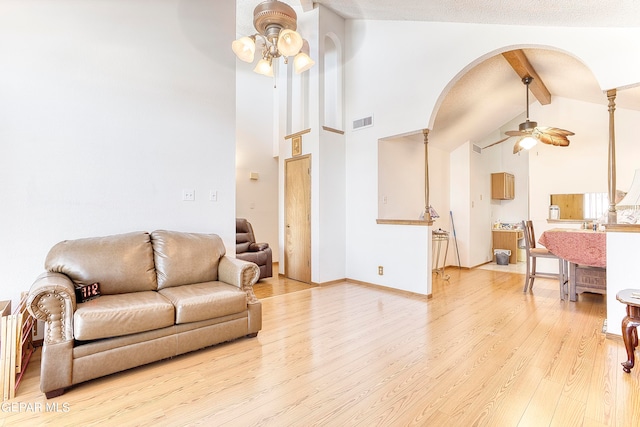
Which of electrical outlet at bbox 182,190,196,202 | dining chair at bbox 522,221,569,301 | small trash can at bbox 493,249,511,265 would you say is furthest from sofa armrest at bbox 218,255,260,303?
small trash can at bbox 493,249,511,265

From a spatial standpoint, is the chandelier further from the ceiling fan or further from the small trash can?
the small trash can

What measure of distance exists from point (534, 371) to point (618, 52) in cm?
280

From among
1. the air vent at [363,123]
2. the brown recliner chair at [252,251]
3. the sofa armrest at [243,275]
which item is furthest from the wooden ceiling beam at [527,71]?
the brown recliner chair at [252,251]

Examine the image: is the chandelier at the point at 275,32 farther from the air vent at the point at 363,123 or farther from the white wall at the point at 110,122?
the air vent at the point at 363,123

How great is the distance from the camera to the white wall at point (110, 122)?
2480mm

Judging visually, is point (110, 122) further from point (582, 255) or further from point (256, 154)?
point (582, 255)

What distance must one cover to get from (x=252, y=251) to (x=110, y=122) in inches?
113

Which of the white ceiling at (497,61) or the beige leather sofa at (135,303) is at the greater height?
the white ceiling at (497,61)

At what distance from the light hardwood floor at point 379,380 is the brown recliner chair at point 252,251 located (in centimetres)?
180

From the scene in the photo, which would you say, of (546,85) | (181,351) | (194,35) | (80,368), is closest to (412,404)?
(181,351)

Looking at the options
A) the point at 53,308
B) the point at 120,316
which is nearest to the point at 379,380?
the point at 120,316

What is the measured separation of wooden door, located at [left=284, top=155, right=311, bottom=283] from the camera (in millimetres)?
4766

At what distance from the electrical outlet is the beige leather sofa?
502mm

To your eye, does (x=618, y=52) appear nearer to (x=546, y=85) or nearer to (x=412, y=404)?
(x=546, y=85)
